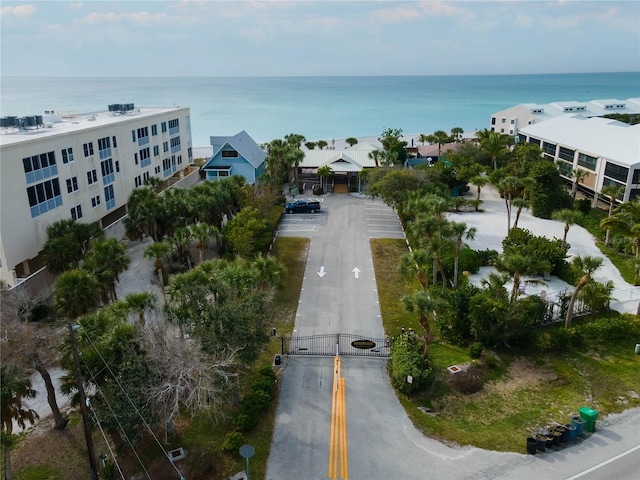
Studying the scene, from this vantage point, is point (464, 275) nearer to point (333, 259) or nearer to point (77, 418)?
point (333, 259)

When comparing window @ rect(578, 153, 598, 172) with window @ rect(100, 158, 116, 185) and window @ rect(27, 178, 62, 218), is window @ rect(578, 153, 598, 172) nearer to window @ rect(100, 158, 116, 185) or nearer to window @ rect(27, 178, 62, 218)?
window @ rect(100, 158, 116, 185)

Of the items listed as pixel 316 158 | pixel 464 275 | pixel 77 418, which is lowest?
pixel 77 418

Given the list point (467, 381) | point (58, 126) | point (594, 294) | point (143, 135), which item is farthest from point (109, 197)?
point (594, 294)

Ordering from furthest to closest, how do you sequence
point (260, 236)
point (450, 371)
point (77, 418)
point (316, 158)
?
1. point (316, 158)
2. point (260, 236)
3. point (450, 371)
4. point (77, 418)

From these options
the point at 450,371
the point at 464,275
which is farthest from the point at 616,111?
the point at 450,371

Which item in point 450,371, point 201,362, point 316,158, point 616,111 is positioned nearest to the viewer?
point 201,362

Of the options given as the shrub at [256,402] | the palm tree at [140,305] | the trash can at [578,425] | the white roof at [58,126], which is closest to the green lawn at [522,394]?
the trash can at [578,425]

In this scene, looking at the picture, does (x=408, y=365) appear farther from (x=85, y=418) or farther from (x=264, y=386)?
(x=85, y=418)
